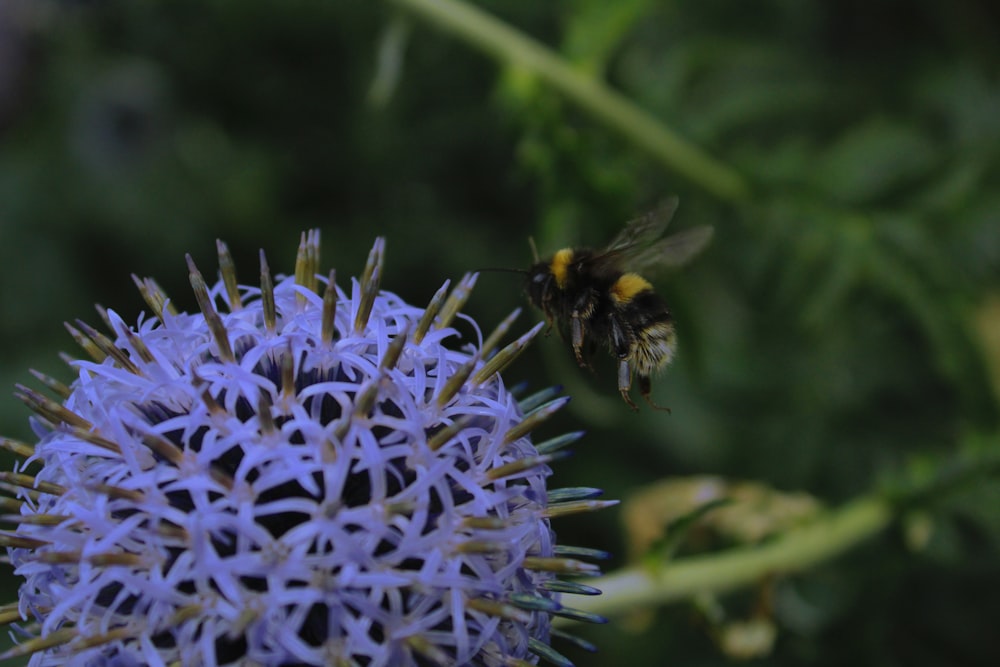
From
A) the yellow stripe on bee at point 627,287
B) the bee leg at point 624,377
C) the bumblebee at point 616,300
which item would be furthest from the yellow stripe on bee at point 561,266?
the bee leg at point 624,377

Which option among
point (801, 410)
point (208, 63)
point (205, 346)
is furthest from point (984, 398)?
point (208, 63)

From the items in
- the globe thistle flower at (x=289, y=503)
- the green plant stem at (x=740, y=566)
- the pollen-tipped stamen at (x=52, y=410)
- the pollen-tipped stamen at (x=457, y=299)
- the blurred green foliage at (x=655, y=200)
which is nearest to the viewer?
the globe thistle flower at (x=289, y=503)

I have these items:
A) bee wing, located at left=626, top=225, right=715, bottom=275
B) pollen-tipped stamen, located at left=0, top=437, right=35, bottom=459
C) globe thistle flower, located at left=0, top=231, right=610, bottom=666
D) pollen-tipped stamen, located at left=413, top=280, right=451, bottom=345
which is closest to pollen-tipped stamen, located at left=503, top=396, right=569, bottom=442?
Result: globe thistle flower, located at left=0, top=231, right=610, bottom=666

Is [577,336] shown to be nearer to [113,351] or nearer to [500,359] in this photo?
[500,359]

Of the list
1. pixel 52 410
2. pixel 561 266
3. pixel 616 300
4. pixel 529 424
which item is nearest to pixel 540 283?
pixel 561 266

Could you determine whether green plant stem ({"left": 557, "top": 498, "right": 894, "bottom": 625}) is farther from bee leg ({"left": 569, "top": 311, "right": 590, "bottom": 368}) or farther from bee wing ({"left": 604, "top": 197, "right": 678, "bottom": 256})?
bee wing ({"left": 604, "top": 197, "right": 678, "bottom": 256})

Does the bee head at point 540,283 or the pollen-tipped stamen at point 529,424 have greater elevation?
the bee head at point 540,283

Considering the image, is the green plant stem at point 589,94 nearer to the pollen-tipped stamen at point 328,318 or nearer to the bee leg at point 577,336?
the bee leg at point 577,336
